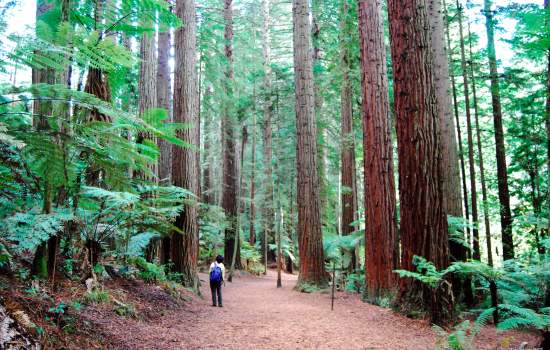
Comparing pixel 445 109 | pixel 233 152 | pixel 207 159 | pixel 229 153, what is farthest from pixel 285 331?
pixel 207 159

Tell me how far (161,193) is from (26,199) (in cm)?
324

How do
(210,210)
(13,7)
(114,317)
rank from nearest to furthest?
(114,317) < (13,7) < (210,210)

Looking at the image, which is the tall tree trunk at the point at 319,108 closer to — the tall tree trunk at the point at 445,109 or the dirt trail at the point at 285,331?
the tall tree trunk at the point at 445,109

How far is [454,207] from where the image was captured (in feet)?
27.9

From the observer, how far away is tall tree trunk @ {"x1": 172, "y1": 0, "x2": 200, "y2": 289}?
8.36 m

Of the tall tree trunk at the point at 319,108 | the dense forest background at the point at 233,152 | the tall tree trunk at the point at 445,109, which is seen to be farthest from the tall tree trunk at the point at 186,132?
the tall tree trunk at the point at 319,108

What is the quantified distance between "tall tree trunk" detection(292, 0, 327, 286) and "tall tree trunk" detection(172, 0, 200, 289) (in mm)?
3539

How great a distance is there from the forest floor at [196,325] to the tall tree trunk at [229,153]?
9.68 metres

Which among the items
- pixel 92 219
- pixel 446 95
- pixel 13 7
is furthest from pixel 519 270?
pixel 13 7

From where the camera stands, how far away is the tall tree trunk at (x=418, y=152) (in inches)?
210

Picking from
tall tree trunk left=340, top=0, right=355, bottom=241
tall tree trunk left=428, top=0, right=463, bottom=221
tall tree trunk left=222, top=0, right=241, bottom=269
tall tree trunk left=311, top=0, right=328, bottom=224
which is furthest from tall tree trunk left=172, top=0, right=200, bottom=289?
tall tree trunk left=222, top=0, right=241, bottom=269

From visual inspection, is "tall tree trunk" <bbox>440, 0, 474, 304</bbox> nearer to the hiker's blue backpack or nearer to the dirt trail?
the dirt trail

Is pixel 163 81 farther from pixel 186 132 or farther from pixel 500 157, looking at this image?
pixel 500 157

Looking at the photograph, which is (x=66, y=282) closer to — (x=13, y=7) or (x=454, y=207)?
(x=13, y=7)
